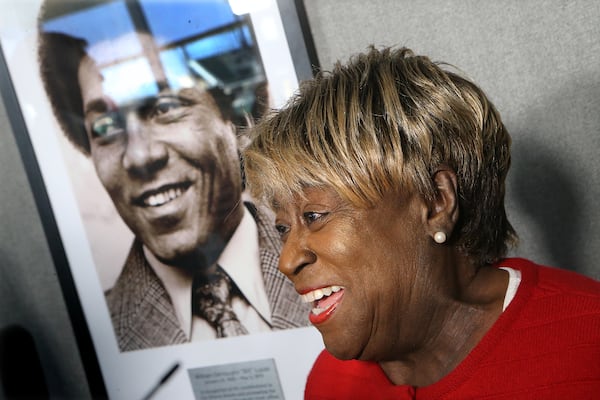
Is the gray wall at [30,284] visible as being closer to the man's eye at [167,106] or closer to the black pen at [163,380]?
the black pen at [163,380]

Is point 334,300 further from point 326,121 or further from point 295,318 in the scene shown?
point 295,318

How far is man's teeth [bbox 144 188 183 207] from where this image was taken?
3.95 feet

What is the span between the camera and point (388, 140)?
29.1 inches

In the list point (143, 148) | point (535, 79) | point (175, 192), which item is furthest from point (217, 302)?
point (535, 79)

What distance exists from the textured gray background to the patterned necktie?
460mm

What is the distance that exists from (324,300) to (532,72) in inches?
21.4

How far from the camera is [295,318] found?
117cm

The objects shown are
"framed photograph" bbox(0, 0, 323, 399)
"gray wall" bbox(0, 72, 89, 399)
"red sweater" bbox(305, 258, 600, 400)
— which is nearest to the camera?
"red sweater" bbox(305, 258, 600, 400)

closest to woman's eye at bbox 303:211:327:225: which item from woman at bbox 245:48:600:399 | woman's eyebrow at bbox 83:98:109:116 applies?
woman at bbox 245:48:600:399

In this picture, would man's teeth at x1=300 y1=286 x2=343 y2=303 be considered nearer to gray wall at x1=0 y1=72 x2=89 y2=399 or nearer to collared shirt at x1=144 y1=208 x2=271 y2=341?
collared shirt at x1=144 y1=208 x2=271 y2=341

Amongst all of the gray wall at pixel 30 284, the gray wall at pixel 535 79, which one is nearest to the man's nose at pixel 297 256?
the gray wall at pixel 535 79

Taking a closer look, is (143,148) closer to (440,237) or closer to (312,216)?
(312,216)

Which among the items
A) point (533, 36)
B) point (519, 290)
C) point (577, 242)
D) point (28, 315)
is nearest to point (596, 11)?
point (533, 36)

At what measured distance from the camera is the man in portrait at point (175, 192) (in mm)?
1158
